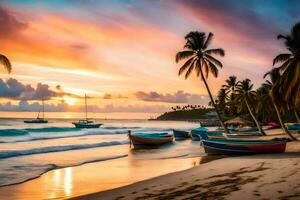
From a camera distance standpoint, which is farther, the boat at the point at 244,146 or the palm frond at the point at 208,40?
the palm frond at the point at 208,40

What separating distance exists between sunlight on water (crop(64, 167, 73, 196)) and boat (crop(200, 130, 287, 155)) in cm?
1053

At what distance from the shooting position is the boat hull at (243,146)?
2348 cm

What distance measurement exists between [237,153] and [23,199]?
1593 cm

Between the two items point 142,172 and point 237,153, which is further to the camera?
point 237,153

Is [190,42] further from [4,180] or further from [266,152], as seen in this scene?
[4,180]

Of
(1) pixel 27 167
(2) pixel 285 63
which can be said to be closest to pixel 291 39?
(2) pixel 285 63

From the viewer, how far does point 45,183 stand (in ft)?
51.4

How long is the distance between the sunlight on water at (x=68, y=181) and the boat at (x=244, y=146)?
10.5 m

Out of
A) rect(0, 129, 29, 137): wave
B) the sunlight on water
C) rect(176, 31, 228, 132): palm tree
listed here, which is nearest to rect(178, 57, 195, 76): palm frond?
rect(176, 31, 228, 132): palm tree

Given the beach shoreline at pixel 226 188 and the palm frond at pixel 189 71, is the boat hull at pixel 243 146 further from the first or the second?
the palm frond at pixel 189 71

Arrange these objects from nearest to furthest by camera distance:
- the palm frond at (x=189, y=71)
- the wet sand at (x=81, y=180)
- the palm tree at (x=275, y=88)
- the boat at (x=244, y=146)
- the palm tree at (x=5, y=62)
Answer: the wet sand at (x=81, y=180) < the palm tree at (x=5, y=62) < the boat at (x=244, y=146) < the palm tree at (x=275, y=88) < the palm frond at (x=189, y=71)

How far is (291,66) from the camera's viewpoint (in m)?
28.9

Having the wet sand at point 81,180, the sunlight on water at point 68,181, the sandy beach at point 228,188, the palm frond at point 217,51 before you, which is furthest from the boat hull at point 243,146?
the palm frond at point 217,51

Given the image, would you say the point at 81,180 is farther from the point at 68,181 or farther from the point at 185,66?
the point at 185,66
